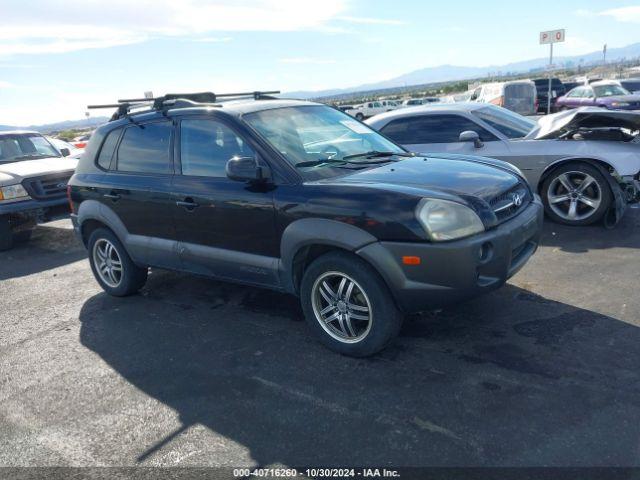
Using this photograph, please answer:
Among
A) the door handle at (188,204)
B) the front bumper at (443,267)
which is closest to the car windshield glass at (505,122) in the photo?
the front bumper at (443,267)

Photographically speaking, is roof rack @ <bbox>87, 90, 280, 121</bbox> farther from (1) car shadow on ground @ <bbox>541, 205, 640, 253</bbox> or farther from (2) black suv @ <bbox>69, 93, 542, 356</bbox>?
(1) car shadow on ground @ <bbox>541, 205, 640, 253</bbox>

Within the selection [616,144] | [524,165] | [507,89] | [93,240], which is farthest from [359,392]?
[507,89]

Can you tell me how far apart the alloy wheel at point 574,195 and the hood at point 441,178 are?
266 centimetres

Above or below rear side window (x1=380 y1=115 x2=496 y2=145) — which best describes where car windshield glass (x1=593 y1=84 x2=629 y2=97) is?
below

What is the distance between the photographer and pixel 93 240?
576cm

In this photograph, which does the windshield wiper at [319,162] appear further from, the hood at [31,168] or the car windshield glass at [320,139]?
the hood at [31,168]

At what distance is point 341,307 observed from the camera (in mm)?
3938

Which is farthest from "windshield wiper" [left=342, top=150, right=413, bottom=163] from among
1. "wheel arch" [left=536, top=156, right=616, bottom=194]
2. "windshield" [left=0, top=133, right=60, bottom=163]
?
"windshield" [left=0, top=133, right=60, bottom=163]

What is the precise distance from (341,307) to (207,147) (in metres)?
1.78

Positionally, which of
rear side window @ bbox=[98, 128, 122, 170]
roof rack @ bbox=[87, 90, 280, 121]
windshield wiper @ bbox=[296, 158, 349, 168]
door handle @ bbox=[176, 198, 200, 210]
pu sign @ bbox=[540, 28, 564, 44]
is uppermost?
pu sign @ bbox=[540, 28, 564, 44]

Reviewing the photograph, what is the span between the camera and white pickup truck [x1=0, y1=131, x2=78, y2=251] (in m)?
8.20

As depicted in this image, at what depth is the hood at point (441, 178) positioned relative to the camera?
376 centimetres

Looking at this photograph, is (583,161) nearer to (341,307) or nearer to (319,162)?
(319,162)

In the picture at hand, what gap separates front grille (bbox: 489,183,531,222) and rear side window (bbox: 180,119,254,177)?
1.86 meters
